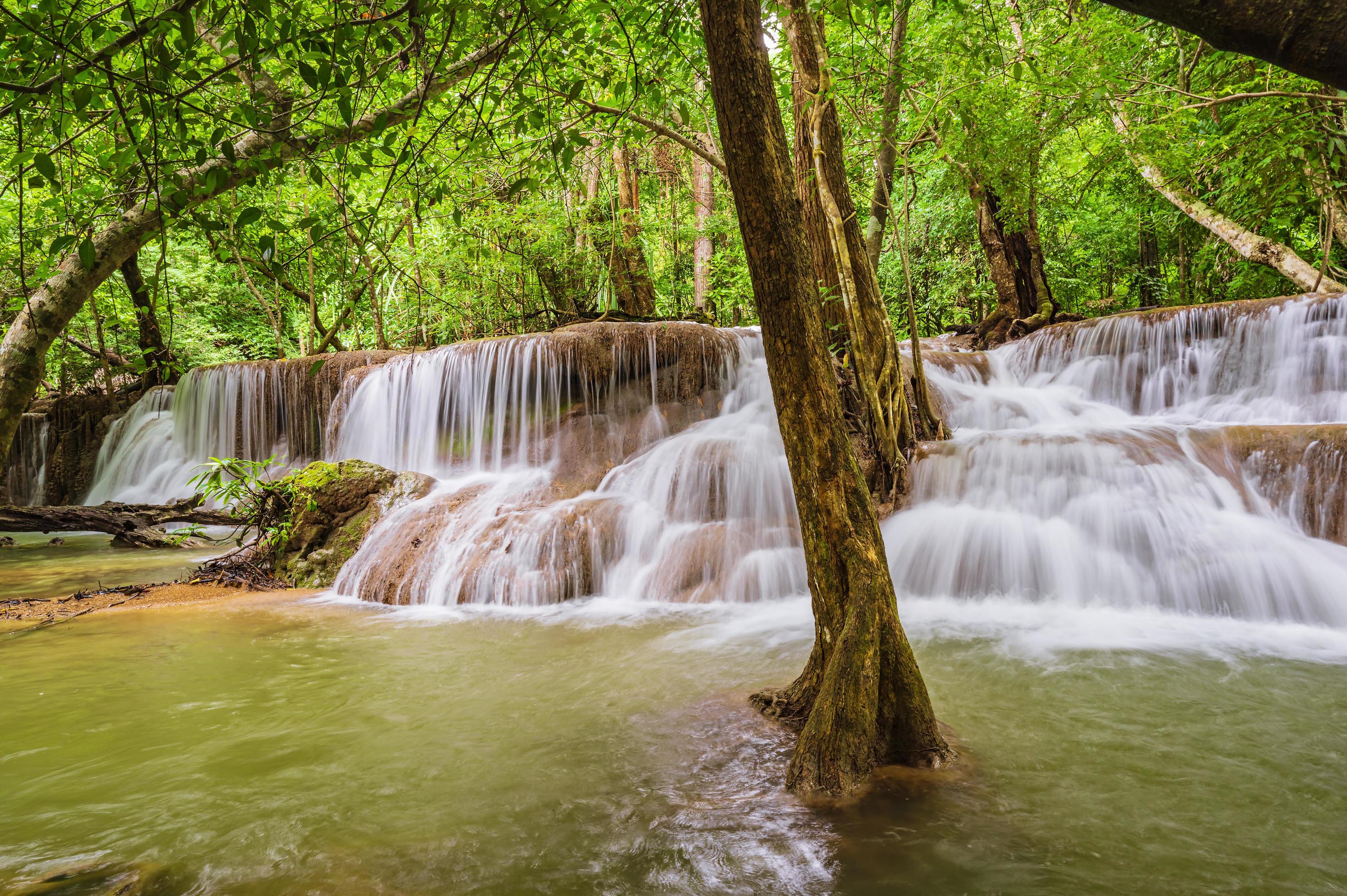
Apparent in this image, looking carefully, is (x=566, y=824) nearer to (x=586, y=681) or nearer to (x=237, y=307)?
(x=586, y=681)

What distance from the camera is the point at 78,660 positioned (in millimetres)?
4484

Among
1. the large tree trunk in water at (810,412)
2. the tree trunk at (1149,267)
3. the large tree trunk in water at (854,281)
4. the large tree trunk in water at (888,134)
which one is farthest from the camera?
the tree trunk at (1149,267)

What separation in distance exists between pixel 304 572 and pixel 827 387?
6.57 metres

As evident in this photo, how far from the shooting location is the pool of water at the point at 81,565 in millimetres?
7039

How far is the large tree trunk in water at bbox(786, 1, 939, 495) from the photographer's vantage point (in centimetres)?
691

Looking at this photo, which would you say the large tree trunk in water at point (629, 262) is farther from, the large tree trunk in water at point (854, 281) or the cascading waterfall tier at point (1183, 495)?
the cascading waterfall tier at point (1183, 495)

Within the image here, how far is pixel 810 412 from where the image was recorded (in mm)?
2822

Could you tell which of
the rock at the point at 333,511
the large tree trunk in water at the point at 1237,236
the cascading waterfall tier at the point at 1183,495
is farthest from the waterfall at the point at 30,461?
the large tree trunk in water at the point at 1237,236

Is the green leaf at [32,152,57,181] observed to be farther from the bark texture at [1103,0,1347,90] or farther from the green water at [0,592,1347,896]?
the bark texture at [1103,0,1347,90]

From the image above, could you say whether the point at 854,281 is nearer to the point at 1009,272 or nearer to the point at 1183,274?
the point at 1009,272

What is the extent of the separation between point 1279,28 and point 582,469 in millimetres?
8198

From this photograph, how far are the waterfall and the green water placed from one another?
37.6ft

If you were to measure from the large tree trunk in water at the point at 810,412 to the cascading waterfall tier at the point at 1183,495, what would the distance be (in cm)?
369


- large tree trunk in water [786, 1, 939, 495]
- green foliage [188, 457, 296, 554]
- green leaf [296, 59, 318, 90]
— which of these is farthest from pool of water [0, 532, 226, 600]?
large tree trunk in water [786, 1, 939, 495]
